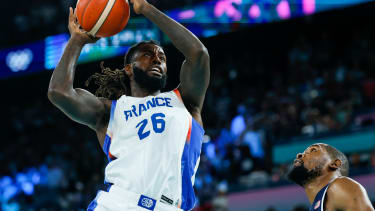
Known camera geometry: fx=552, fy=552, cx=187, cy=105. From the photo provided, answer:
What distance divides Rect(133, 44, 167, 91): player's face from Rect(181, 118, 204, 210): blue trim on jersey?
0.37m

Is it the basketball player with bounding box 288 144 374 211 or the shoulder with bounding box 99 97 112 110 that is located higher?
the shoulder with bounding box 99 97 112 110

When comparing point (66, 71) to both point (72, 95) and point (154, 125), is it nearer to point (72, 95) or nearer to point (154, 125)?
point (72, 95)

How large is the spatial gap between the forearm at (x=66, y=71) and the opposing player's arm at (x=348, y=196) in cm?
178

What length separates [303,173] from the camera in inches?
154

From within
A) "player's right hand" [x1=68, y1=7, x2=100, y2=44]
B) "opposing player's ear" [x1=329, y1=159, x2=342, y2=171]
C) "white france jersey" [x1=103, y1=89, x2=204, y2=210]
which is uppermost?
"player's right hand" [x1=68, y1=7, x2=100, y2=44]

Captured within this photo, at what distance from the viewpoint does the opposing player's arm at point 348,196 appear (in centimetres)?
339

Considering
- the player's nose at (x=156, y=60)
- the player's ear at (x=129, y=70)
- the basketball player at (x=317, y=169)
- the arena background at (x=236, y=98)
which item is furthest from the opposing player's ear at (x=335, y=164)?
the arena background at (x=236, y=98)

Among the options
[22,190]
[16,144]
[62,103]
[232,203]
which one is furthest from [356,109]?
[16,144]

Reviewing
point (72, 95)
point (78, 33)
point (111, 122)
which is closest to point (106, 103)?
point (111, 122)

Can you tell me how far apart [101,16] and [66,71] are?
1.43 ft

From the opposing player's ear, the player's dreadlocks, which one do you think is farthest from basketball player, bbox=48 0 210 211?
the opposing player's ear

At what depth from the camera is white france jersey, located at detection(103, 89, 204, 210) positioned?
3080 mm

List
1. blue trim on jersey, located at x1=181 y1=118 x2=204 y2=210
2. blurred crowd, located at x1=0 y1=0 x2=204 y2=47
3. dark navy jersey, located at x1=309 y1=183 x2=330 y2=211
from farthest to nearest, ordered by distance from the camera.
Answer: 1. blurred crowd, located at x1=0 y1=0 x2=204 y2=47
2. dark navy jersey, located at x1=309 y1=183 x2=330 y2=211
3. blue trim on jersey, located at x1=181 y1=118 x2=204 y2=210

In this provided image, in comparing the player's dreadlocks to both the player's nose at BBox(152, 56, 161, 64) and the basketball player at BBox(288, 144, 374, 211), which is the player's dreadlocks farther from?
the basketball player at BBox(288, 144, 374, 211)
